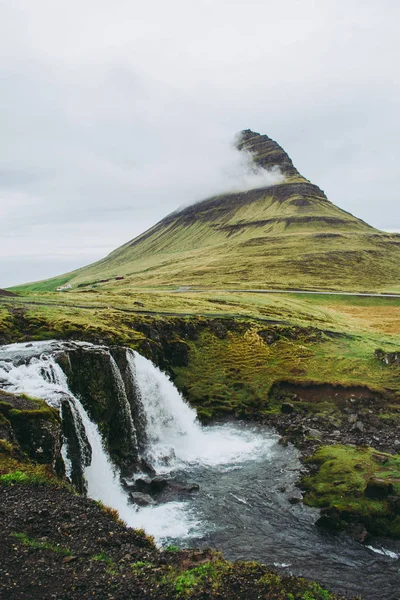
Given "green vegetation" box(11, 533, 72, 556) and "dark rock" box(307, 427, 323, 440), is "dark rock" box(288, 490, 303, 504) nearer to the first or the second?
"dark rock" box(307, 427, 323, 440)

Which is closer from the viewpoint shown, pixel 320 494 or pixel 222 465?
pixel 320 494

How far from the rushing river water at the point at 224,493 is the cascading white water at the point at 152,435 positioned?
9 centimetres

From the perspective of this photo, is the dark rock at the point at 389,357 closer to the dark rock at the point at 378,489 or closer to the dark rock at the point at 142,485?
the dark rock at the point at 378,489

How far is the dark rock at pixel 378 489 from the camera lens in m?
28.0

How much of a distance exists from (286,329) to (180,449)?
106 feet

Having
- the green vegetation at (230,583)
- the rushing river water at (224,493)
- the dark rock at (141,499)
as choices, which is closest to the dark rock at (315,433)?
the rushing river water at (224,493)

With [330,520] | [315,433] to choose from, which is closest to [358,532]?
[330,520]

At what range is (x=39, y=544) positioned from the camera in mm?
15508

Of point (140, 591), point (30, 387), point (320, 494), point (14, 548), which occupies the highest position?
point (30, 387)

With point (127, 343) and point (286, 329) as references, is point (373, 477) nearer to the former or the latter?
point (127, 343)

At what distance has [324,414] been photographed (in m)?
44.3

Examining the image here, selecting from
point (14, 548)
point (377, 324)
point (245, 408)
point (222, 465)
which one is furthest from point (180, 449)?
point (377, 324)

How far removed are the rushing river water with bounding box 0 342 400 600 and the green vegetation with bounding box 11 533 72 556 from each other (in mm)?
11525

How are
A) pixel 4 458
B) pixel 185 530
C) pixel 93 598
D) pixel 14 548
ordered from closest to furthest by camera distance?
pixel 93 598 < pixel 14 548 < pixel 4 458 < pixel 185 530
